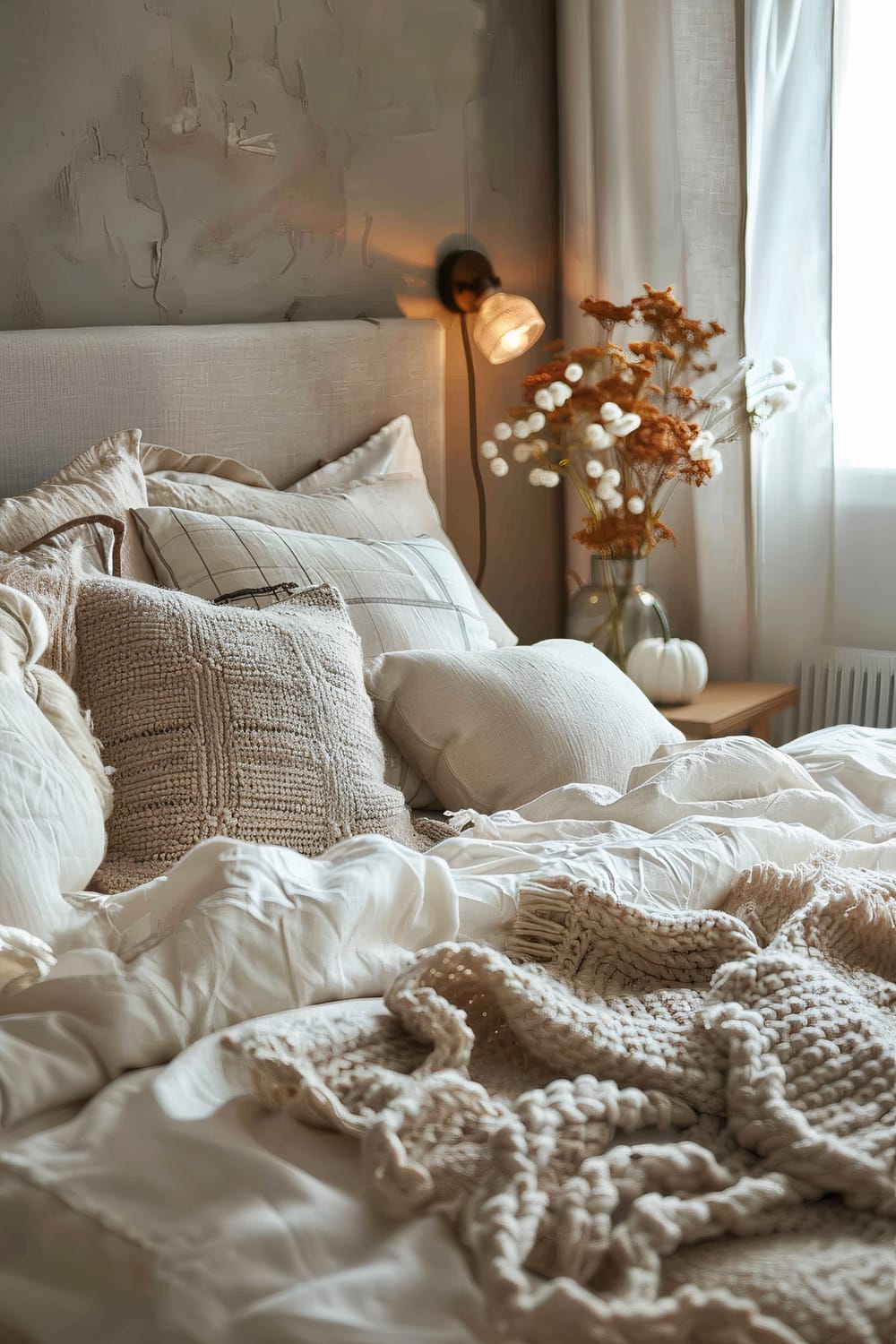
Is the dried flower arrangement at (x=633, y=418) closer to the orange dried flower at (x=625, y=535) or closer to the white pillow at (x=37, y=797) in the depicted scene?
the orange dried flower at (x=625, y=535)

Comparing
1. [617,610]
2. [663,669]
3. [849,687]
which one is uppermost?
[617,610]

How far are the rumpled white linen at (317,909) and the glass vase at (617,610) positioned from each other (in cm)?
98

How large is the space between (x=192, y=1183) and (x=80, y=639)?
0.83 meters

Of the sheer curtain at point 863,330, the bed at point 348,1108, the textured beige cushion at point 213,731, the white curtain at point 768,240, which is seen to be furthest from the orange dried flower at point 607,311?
the bed at point 348,1108

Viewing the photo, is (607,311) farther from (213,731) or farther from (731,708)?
(213,731)

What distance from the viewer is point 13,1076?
788 mm

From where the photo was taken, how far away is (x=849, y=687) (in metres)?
2.79

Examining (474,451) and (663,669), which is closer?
(663,669)

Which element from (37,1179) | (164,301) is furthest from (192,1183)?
(164,301)

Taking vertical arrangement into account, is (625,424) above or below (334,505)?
above

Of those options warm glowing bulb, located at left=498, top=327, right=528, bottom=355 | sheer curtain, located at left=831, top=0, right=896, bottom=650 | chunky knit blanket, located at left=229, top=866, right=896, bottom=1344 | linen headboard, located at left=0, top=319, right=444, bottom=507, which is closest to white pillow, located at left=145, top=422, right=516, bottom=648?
linen headboard, located at left=0, top=319, right=444, bottom=507

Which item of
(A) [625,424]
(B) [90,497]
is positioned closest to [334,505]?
(B) [90,497]

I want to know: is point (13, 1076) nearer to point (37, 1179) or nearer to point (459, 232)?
point (37, 1179)

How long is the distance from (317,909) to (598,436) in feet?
5.03
